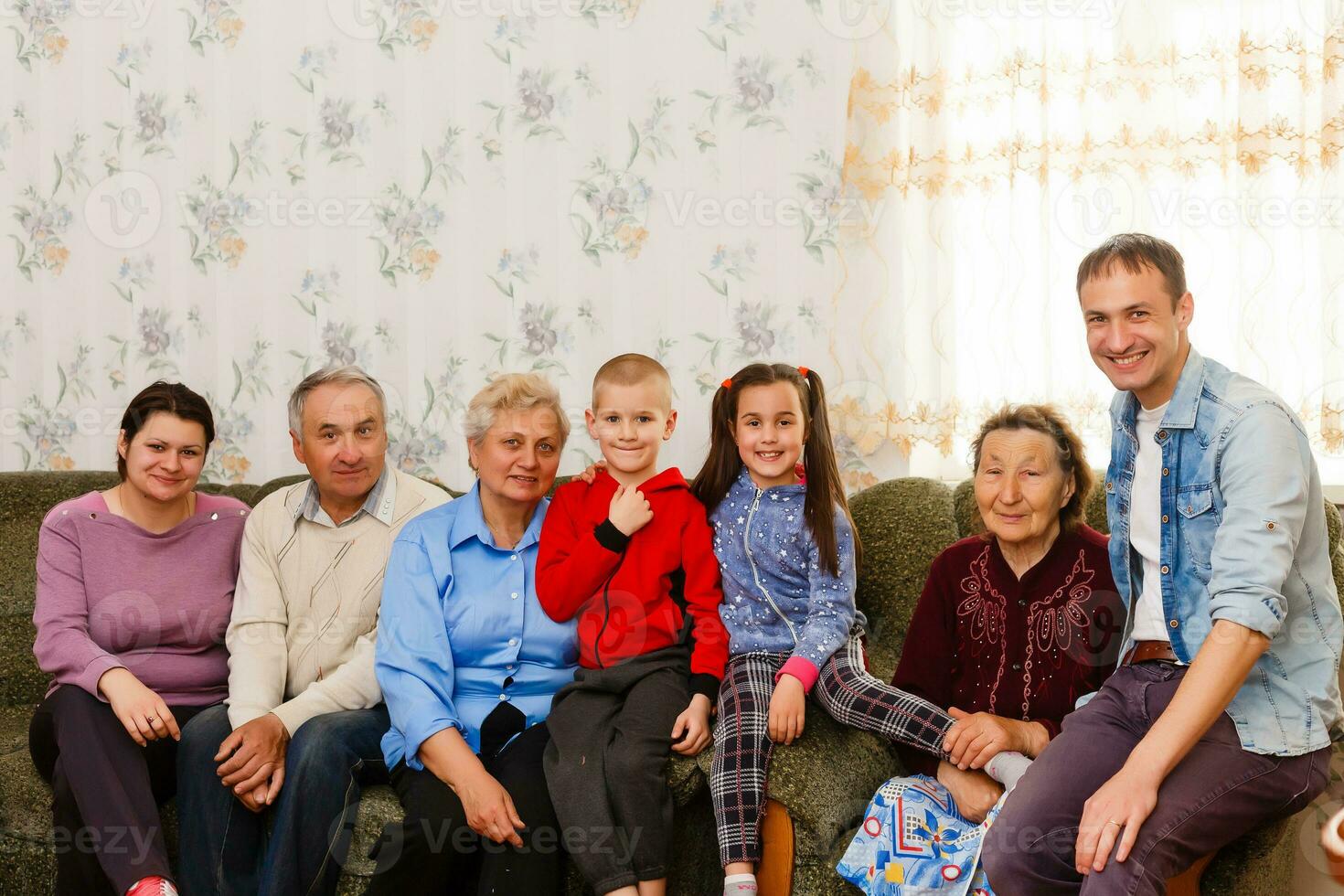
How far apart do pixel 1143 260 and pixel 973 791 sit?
2.87 feet

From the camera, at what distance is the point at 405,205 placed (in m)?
2.85

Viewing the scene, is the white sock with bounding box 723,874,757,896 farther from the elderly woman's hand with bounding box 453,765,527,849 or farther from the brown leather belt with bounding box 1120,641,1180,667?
the brown leather belt with bounding box 1120,641,1180,667

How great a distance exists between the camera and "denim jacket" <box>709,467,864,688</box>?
2.04 meters

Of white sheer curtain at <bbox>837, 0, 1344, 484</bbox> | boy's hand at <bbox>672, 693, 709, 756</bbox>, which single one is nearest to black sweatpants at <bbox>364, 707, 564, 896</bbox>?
boy's hand at <bbox>672, 693, 709, 756</bbox>

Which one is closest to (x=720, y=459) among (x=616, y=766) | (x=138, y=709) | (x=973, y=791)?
(x=616, y=766)

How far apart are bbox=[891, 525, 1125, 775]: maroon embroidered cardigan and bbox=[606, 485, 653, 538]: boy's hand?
535 mm

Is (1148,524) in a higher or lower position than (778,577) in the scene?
higher

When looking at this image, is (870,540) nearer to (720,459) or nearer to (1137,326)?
(720,459)

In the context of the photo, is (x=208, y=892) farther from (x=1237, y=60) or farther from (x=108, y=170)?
(x=1237, y=60)

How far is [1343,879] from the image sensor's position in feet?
2.83

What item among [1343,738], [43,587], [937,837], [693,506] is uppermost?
[693,506]

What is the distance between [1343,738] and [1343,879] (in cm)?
97

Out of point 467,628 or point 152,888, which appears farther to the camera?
point 467,628

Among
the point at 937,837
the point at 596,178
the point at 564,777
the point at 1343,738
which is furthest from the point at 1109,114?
the point at 564,777
